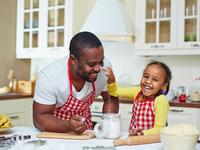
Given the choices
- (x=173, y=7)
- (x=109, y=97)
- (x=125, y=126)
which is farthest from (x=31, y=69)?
(x=109, y=97)

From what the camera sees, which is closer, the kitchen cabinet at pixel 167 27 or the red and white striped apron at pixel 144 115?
the red and white striped apron at pixel 144 115

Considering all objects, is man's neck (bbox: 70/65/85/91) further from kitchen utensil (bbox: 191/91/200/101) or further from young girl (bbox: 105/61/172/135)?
kitchen utensil (bbox: 191/91/200/101)

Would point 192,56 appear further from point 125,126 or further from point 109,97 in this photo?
point 109,97

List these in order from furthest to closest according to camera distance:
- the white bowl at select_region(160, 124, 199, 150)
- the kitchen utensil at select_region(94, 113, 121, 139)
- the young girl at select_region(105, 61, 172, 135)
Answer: the young girl at select_region(105, 61, 172, 135) < the kitchen utensil at select_region(94, 113, 121, 139) < the white bowl at select_region(160, 124, 199, 150)

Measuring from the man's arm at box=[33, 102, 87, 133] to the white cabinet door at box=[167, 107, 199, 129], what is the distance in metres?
1.58

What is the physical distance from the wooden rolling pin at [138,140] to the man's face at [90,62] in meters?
0.33

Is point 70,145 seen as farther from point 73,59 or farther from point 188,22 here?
point 188,22

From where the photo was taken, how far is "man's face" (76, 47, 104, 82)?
1.41m

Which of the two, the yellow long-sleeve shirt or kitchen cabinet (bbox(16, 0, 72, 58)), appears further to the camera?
kitchen cabinet (bbox(16, 0, 72, 58))

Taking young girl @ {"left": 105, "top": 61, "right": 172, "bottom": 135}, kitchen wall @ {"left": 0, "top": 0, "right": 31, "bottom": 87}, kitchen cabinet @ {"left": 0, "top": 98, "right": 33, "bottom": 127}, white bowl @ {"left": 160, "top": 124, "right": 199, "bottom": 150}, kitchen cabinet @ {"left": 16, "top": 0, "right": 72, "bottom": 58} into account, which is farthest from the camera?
kitchen wall @ {"left": 0, "top": 0, "right": 31, "bottom": 87}

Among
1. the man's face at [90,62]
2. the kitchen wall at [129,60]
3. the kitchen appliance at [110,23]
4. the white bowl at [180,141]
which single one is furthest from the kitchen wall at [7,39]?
the white bowl at [180,141]

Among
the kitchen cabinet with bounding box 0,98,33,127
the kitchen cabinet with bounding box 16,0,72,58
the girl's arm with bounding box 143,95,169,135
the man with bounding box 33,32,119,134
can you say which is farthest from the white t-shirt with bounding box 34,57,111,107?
the kitchen cabinet with bounding box 16,0,72,58

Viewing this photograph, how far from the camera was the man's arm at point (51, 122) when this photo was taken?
1412 millimetres

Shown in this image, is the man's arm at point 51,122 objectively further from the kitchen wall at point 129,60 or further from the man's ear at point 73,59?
the kitchen wall at point 129,60
